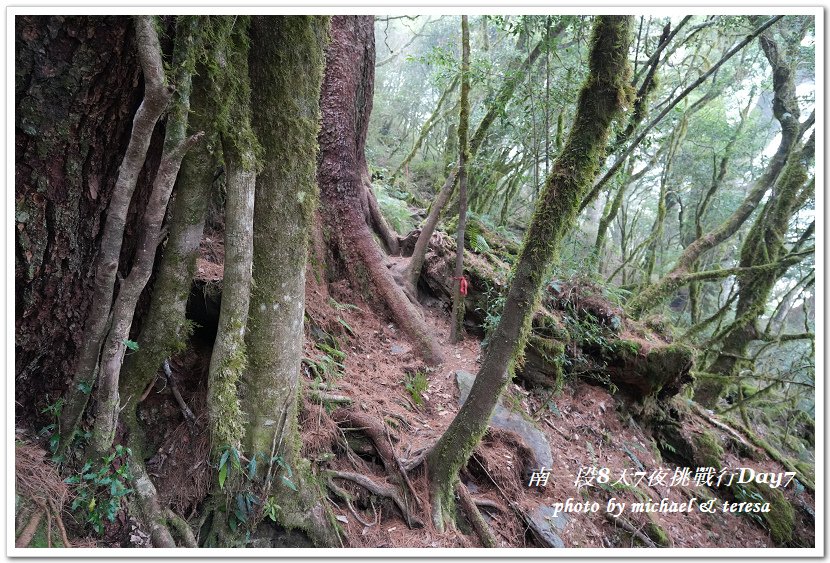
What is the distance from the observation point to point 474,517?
3631 mm

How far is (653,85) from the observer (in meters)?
5.05

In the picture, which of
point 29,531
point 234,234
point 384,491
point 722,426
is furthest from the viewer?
point 722,426

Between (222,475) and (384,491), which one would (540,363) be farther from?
(222,475)

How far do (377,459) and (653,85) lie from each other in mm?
5136

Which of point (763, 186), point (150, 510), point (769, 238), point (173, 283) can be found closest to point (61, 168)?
point (173, 283)

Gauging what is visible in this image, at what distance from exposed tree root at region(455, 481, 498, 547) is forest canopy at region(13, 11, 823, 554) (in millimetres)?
17

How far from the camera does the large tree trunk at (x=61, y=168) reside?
206cm

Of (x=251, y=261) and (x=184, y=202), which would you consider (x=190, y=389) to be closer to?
(x=251, y=261)

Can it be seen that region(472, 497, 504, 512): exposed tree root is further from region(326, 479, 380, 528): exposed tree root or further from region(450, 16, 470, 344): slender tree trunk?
region(450, 16, 470, 344): slender tree trunk

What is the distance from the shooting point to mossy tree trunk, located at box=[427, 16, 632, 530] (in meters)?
3.12

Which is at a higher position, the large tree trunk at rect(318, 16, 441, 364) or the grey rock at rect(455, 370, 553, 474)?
the large tree trunk at rect(318, 16, 441, 364)

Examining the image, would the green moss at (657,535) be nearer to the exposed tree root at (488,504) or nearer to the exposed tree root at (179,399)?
the exposed tree root at (488,504)

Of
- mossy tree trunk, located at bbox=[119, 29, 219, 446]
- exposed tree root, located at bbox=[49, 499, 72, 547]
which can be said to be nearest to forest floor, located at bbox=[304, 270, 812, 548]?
mossy tree trunk, located at bbox=[119, 29, 219, 446]

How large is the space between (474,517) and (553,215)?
2588 mm
